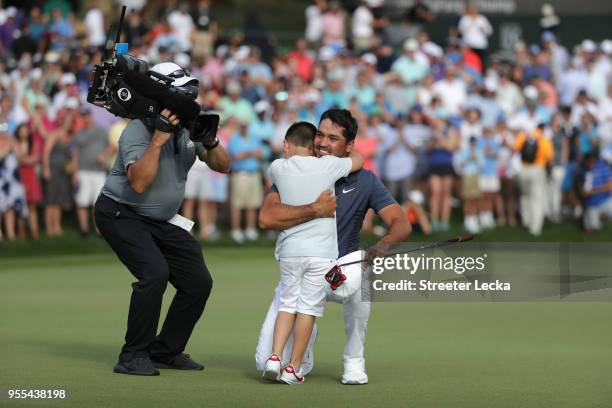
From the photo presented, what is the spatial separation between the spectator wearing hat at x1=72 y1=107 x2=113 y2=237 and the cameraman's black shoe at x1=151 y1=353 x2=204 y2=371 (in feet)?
36.5

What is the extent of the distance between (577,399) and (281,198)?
2.32 metres

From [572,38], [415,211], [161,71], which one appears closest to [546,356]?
[161,71]

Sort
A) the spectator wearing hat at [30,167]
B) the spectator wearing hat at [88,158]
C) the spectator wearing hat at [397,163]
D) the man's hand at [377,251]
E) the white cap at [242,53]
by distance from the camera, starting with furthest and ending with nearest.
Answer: the white cap at [242,53]
the spectator wearing hat at [397,163]
the spectator wearing hat at [88,158]
the spectator wearing hat at [30,167]
the man's hand at [377,251]

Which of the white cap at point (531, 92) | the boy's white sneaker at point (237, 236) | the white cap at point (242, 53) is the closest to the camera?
the boy's white sneaker at point (237, 236)

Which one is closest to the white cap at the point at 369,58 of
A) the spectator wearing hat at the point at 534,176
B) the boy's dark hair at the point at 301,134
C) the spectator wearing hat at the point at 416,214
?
the spectator wearing hat at the point at 534,176

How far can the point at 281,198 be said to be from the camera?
28.4 ft

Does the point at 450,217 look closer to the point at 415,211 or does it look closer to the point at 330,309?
the point at 415,211

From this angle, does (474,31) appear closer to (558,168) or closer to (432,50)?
(432,50)

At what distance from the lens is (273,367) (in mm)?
8398

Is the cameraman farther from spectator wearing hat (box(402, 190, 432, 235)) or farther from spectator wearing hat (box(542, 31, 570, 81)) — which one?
spectator wearing hat (box(542, 31, 570, 81))

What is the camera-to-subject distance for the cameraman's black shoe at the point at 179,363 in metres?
9.36

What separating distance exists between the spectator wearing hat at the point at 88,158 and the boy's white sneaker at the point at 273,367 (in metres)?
12.3

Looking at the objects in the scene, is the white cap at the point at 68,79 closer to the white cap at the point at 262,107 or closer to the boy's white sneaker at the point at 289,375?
the white cap at the point at 262,107

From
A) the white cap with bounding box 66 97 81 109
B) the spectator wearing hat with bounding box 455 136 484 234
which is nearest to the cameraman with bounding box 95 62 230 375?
the white cap with bounding box 66 97 81 109
